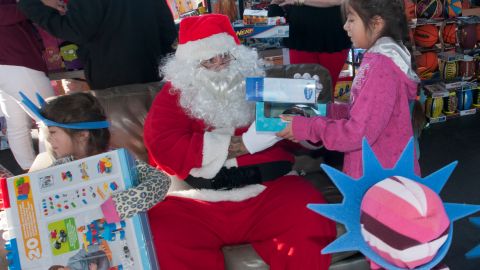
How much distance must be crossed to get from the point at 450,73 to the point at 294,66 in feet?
8.12

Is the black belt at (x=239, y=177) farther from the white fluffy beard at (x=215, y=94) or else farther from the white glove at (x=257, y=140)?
the white fluffy beard at (x=215, y=94)

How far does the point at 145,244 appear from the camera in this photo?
1402mm

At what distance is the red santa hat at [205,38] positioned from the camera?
74.4 inches

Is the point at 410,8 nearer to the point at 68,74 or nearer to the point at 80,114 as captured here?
the point at 68,74

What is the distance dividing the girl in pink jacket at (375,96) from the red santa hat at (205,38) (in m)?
0.55

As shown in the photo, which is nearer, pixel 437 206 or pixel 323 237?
pixel 437 206

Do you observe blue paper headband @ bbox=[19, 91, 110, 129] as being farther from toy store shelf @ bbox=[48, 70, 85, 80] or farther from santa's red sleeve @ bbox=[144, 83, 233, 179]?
toy store shelf @ bbox=[48, 70, 85, 80]

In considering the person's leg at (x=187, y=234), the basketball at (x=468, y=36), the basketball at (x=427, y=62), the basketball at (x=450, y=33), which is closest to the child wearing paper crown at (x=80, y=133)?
the person's leg at (x=187, y=234)

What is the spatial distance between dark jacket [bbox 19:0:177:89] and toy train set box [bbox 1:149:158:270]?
1.10m

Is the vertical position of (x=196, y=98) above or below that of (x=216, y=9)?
below

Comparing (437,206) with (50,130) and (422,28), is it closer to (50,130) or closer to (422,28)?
(50,130)

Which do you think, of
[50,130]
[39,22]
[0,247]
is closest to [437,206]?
[50,130]

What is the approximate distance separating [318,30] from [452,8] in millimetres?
1970

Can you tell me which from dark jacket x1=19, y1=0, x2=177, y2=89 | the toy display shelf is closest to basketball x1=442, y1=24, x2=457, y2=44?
the toy display shelf
